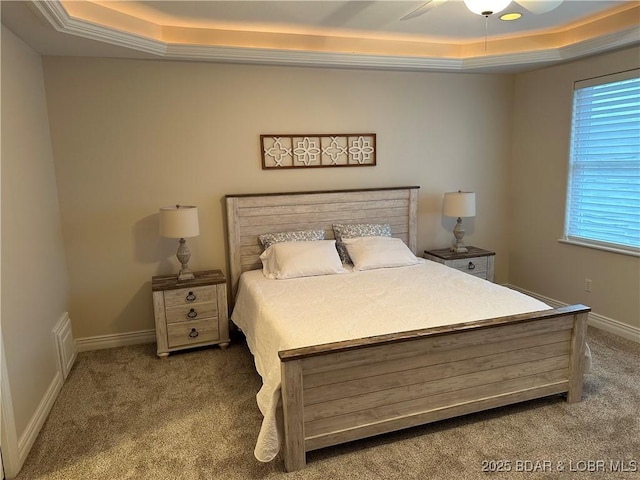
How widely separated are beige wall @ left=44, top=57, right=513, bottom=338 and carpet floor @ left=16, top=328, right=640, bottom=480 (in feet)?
3.33

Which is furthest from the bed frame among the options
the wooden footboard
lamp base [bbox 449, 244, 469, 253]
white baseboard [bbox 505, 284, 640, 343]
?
lamp base [bbox 449, 244, 469, 253]

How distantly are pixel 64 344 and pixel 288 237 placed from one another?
1873 millimetres

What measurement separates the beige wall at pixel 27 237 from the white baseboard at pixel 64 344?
2.9 inches

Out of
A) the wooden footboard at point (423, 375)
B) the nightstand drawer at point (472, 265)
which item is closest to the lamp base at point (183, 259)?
the wooden footboard at point (423, 375)

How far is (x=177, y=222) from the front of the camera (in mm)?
3369

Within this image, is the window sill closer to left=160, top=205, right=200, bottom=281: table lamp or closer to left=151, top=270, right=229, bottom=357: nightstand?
left=151, top=270, right=229, bottom=357: nightstand

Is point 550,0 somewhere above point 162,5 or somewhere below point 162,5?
below

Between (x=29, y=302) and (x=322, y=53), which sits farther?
(x=322, y=53)

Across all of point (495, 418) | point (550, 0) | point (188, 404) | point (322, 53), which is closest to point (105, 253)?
point (188, 404)

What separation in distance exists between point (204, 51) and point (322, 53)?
0.96 meters

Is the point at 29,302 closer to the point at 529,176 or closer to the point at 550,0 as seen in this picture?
the point at 550,0

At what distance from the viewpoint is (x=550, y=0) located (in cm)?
224

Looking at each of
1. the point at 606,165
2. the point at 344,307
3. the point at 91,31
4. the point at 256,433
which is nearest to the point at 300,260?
the point at 344,307

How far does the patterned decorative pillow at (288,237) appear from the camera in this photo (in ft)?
12.5
